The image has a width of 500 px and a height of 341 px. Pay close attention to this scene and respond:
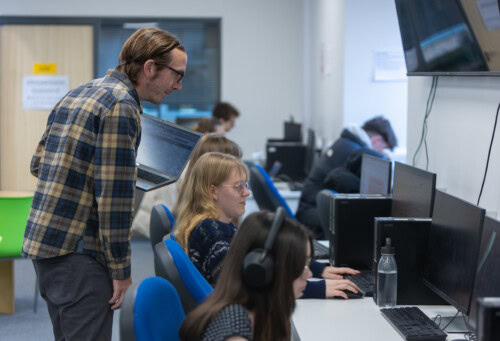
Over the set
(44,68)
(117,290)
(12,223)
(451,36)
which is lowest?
(12,223)

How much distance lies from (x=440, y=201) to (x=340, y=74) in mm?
3092

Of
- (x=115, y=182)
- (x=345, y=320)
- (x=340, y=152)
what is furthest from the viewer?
(x=340, y=152)

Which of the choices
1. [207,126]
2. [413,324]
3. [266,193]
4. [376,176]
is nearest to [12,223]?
[266,193]

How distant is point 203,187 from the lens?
2428 millimetres

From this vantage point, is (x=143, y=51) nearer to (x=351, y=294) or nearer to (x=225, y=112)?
(x=351, y=294)

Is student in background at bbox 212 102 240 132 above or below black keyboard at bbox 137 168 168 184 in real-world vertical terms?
above

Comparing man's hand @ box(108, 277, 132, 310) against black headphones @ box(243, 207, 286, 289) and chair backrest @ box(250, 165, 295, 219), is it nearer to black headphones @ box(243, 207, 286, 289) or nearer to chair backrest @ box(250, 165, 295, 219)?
black headphones @ box(243, 207, 286, 289)

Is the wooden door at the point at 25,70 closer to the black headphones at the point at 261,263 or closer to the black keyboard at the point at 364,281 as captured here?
the black keyboard at the point at 364,281

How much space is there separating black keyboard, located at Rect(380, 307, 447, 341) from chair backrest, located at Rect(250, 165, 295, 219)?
159 centimetres

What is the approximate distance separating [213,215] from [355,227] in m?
0.71

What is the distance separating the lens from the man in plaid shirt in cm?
200

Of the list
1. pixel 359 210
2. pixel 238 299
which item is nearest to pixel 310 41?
pixel 359 210

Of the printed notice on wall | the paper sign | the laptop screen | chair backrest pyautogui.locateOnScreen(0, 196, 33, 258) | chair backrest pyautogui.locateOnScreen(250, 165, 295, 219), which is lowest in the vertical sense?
chair backrest pyautogui.locateOnScreen(0, 196, 33, 258)

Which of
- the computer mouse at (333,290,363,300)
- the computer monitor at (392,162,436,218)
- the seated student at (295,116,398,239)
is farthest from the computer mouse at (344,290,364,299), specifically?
the seated student at (295,116,398,239)
